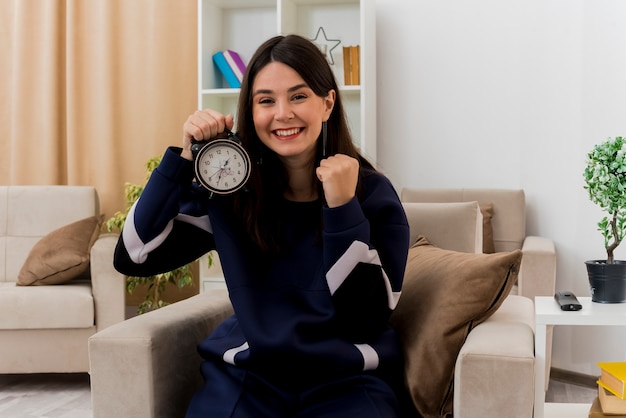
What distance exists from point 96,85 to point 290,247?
10.1 feet

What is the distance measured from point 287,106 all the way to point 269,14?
2.74 metres

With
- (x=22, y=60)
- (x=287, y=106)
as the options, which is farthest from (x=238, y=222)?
(x=22, y=60)

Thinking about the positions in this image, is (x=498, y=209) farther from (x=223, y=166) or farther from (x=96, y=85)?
(x=223, y=166)

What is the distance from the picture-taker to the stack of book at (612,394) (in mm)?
1890

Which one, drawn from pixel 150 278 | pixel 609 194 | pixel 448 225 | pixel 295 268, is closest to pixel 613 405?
pixel 609 194

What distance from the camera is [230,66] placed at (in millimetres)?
4137

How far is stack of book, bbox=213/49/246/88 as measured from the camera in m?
4.13

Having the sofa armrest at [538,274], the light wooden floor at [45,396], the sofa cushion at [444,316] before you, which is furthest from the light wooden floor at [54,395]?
the sofa cushion at [444,316]

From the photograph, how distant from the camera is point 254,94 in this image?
1749 millimetres

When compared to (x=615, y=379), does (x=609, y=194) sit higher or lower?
higher

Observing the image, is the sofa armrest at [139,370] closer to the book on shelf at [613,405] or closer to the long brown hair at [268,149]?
the long brown hair at [268,149]

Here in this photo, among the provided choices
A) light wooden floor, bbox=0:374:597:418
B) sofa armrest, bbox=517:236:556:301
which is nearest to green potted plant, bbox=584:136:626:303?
sofa armrest, bbox=517:236:556:301

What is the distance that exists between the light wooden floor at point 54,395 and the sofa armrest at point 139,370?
150 centimetres

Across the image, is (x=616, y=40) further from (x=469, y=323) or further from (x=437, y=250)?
(x=469, y=323)
